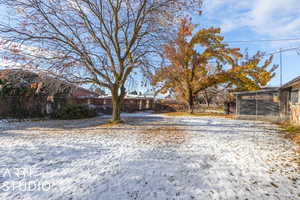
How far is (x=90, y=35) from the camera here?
8.38 metres

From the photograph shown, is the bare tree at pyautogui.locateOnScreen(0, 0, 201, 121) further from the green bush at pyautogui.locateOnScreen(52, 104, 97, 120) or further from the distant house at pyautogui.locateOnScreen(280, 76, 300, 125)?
the distant house at pyautogui.locateOnScreen(280, 76, 300, 125)

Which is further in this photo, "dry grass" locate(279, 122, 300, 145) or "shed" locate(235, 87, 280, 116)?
"shed" locate(235, 87, 280, 116)

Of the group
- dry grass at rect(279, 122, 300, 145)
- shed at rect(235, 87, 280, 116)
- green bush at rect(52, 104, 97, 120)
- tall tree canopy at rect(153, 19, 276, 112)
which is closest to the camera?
dry grass at rect(279, 122, 300, 145)

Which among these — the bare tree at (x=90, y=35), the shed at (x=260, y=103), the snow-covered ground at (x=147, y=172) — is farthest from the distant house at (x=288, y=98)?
the bare tree at (x=90, y=35)

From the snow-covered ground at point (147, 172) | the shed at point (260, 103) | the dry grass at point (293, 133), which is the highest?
the shed at point (260, 103)

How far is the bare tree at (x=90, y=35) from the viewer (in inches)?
267

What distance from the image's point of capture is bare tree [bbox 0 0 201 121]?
22.3 feet

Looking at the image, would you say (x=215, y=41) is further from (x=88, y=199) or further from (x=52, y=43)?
(x=88, y=199)

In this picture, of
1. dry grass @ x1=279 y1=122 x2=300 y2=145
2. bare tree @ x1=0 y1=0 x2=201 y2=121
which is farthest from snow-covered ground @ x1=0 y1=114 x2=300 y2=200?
bare tree @ x1=0 y1=0 x2=201 y2=121

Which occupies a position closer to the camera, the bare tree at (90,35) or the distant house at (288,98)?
the bare tree at (90,35)

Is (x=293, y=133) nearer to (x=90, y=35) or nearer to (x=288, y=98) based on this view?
(x=288, y=98)

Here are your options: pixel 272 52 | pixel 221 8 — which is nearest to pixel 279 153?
pixel 221 8

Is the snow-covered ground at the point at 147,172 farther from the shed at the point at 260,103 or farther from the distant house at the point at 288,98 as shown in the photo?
the shed at the point at 260,103

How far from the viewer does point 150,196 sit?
83.4 inches
